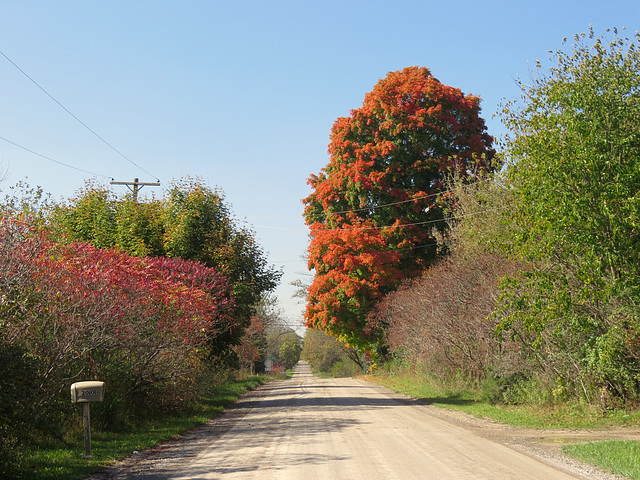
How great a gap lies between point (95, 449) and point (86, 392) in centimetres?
127

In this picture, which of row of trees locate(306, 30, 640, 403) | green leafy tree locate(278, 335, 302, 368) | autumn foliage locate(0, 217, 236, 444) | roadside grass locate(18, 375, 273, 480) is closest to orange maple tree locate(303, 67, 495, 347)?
row of trees locate(306, 30, 640, 403)

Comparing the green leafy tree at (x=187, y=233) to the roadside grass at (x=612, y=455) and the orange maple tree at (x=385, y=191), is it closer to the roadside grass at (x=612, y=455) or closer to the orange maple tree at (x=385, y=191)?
the orange maple tree at (x=385, y=191)

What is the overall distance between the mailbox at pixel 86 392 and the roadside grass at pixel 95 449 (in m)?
0.95

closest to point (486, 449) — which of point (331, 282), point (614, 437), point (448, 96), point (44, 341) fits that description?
point (614, 437)

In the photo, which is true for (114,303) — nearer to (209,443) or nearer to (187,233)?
(209,443)

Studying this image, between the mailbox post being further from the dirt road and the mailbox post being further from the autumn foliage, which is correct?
the dirt road

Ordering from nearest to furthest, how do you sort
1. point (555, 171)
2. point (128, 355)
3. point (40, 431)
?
1. point (40, 431)
2. point (555, 171)
3. point (128, 355)

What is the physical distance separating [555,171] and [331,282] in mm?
21684

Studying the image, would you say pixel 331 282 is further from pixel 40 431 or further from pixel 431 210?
pixel 40 431

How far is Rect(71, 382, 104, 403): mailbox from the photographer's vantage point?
11.7 meters

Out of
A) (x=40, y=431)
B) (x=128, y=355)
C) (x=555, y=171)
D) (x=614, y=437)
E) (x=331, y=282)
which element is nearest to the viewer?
(x=40, y=431)

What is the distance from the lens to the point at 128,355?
15.7m

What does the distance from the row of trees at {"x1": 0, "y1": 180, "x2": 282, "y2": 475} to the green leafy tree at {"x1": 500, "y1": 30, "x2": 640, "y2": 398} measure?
892cm

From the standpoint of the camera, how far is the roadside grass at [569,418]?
9.89 m
